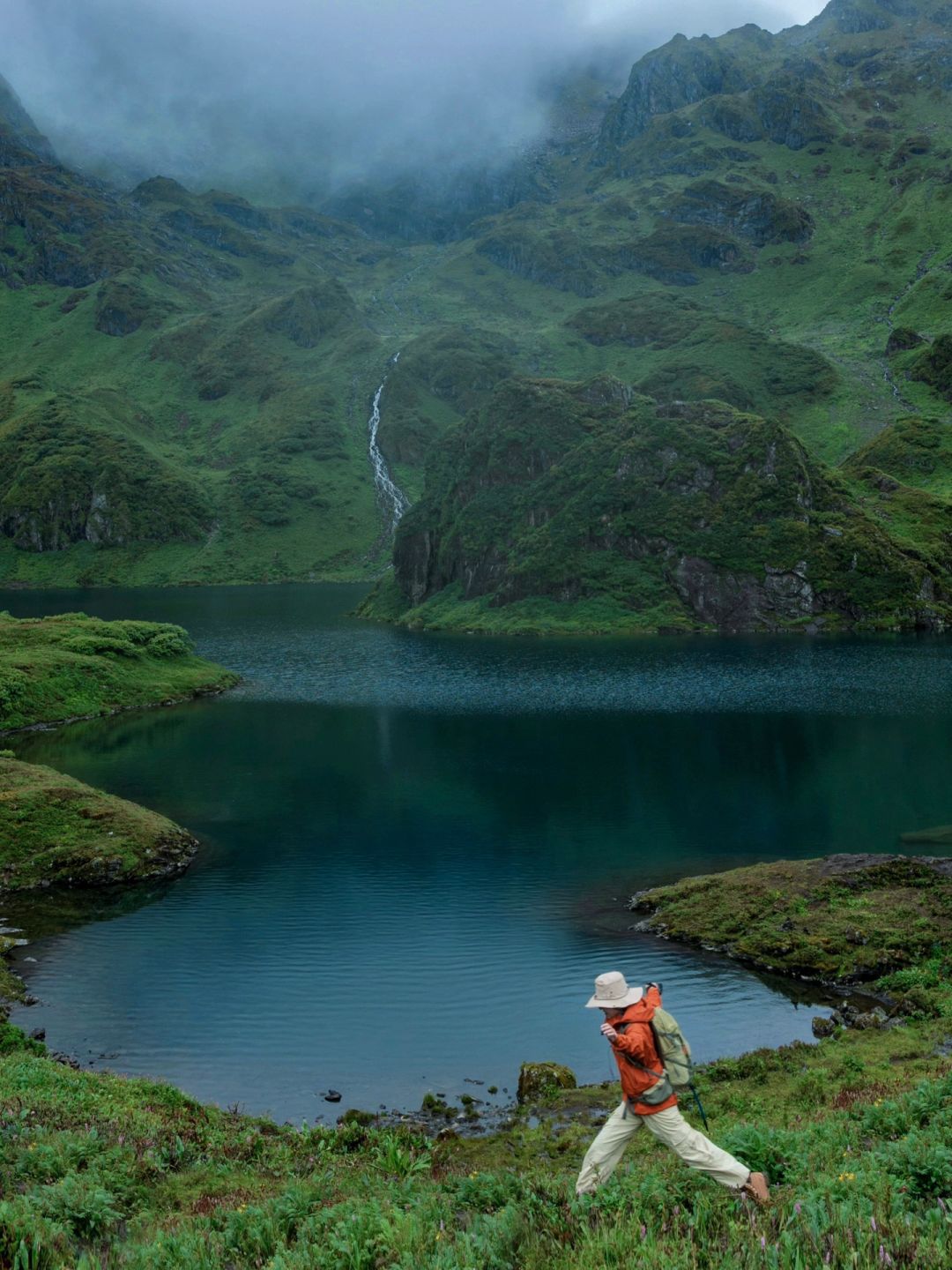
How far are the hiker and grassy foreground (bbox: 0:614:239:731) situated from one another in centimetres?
8836

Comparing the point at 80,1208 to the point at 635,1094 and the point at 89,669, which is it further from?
the point at 89,669

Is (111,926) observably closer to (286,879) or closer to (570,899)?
(286,879)

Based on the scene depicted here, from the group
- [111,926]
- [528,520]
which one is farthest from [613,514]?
[111,926]

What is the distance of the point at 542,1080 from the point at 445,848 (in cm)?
2741

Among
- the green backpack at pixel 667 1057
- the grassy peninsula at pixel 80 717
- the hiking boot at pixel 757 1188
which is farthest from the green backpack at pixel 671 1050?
the grassy peninsula at pixel 80 717

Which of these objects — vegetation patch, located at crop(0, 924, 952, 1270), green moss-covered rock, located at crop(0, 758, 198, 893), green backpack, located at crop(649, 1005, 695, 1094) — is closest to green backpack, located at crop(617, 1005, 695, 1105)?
green backpack, located at crop(649, 1005, 695, 1094)

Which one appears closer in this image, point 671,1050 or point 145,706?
point 671,1050

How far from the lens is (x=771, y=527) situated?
16675 centimetres

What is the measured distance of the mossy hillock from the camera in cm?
16012

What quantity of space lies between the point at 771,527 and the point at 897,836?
122 metres

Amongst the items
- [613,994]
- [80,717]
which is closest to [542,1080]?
[613,994]

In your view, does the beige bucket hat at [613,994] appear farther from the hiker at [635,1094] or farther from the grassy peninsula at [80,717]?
the grassy peninsula at [80,717]

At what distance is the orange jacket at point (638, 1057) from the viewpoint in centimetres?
1306

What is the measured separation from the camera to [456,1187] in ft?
50.0
